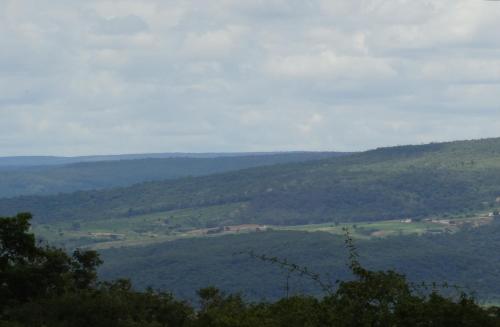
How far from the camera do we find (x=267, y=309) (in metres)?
56.9

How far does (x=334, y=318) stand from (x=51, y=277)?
81.6 feet

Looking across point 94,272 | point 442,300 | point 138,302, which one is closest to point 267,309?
point 442,300

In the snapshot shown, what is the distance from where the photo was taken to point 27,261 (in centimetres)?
6962

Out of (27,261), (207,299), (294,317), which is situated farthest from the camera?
(207,299)

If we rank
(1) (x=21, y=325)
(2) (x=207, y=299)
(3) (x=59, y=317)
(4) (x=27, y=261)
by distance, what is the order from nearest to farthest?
(1) (x=21, y=325) → (3) (x=59, y=317) → (4) (x=27, y=261) → (2) (x=207, y=299)

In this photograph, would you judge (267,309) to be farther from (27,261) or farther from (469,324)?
(27,261)

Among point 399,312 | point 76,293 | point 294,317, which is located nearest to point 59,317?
point 76,293

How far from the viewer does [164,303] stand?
238 ft

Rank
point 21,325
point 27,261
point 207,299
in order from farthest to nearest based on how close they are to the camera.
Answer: point 207,299 < point 27,261 < point 21,325

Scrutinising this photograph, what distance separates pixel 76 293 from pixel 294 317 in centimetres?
1696

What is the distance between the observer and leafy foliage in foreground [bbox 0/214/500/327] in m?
49.3

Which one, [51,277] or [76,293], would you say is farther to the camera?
[51,277]

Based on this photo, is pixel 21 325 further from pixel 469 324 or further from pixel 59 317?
pixel 469 324

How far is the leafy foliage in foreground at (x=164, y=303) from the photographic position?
4934 cm
